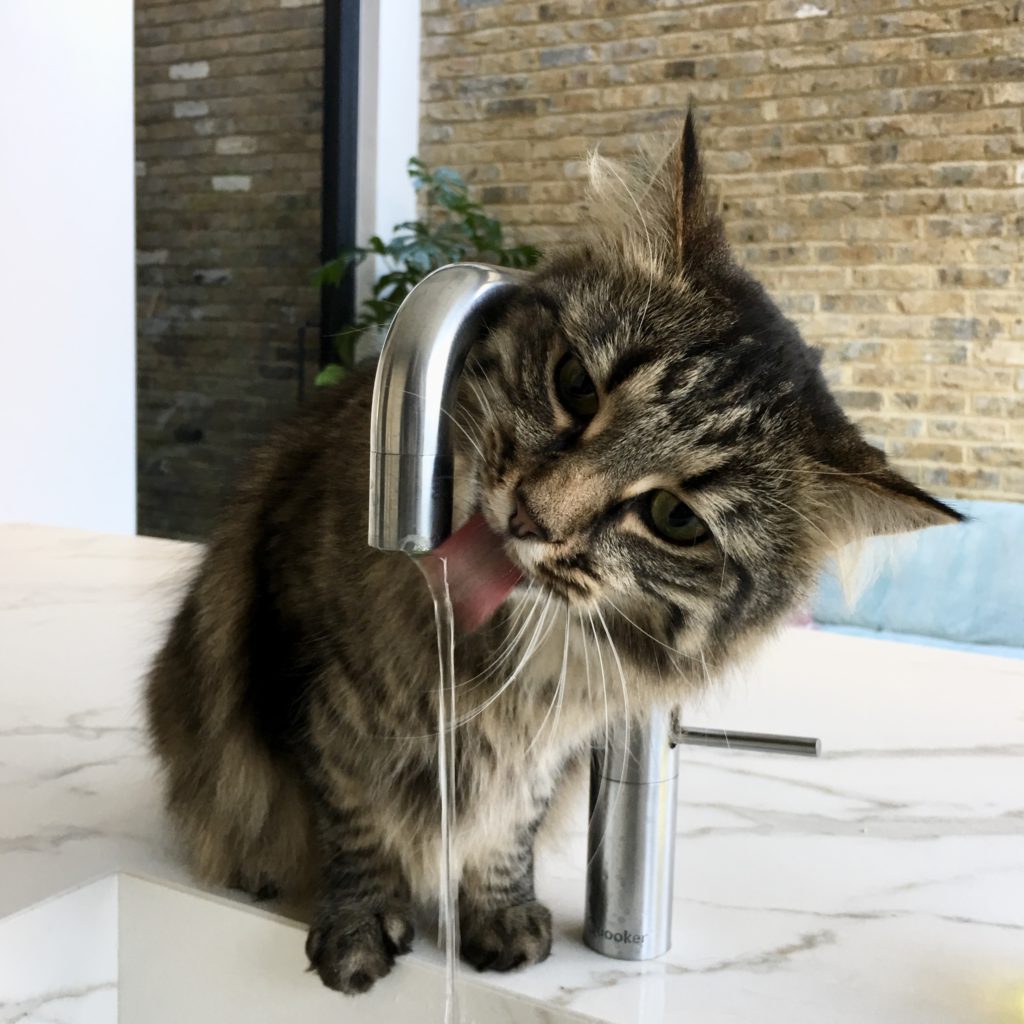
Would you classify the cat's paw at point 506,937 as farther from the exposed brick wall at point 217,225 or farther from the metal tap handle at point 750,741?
the exposed brick wall at point 217,225

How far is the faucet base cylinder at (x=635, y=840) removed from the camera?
0.73m

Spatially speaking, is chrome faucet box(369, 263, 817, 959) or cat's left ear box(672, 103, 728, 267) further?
cat's left ear box(672, 103, 728, 267)

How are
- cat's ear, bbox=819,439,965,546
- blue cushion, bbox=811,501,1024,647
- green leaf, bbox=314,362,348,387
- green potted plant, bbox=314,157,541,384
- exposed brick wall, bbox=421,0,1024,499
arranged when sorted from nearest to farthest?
cat's ear, bbox=819,439,965,546
green leaf, bbox=314,362,348,387
blue cushion, bbox=811,501,1024,647
exposed brick wall, bbox=421,0,1024,499
green potted plant, bbox=314,157,541,384

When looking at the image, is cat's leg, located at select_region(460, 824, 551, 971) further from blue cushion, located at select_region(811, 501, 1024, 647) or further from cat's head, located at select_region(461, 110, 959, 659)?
blue cushion, located at select_region(811, 501, 1024, 647)

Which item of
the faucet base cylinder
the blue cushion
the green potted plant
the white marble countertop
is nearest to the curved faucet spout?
the faucet base cylinder

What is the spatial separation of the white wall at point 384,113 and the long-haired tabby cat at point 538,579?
399cm

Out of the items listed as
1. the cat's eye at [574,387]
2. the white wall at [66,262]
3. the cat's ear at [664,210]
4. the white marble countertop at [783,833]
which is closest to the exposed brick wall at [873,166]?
the white wall at [66,262]

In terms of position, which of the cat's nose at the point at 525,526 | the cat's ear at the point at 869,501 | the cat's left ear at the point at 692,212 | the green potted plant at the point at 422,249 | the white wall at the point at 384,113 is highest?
the white wall at the point at 384,113

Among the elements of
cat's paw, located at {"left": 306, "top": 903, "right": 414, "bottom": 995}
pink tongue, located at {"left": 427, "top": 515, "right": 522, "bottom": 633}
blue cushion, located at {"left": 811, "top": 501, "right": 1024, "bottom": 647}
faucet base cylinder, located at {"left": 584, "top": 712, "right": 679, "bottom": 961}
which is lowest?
blue cushion, located at {"left": 811, "top": 501, "right": 1024, "bottom": 647}

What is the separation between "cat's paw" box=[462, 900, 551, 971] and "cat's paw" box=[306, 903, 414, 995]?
48 millimetres

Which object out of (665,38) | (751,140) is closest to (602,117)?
(665,38)

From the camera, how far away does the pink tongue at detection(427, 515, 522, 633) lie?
26.3 inches

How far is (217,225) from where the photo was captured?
450cm

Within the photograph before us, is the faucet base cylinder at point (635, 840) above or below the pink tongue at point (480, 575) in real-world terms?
below
